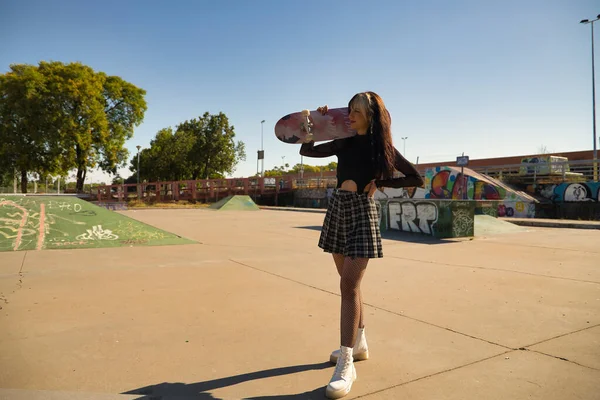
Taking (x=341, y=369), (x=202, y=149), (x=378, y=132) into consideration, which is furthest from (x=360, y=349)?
(x=202, y=149)

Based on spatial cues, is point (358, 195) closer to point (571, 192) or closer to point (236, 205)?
point (571, 192)

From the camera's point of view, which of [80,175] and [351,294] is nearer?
[351,294]

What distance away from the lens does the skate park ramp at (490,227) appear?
38.4ft

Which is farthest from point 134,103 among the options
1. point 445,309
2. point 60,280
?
point 445,309

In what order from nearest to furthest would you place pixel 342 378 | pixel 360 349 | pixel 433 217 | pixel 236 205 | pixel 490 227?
1. pixel 342 378
2. pixel 360 349
3. pixel 433 217
4. pixel 490 227
5. pixel 236 205

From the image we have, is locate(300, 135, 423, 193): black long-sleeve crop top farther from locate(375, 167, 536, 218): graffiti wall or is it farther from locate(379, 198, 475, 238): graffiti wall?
locate(375, 167, 536, 218): graffiti wall

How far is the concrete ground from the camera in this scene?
7.45 ft

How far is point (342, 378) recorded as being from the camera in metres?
2.21

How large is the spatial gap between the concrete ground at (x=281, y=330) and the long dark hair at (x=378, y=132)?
48.9 inches

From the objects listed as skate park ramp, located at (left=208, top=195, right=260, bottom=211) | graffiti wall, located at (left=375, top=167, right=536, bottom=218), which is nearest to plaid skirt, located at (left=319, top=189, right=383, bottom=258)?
graffiti wall, located at (left=375, top=167, right=536, bottom=218)

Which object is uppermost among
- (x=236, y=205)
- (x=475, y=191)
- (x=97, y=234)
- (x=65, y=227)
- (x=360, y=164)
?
(x=475, y=191)

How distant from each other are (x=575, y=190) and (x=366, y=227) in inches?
857

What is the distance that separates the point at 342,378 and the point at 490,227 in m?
11.5

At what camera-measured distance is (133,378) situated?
2.33 m
